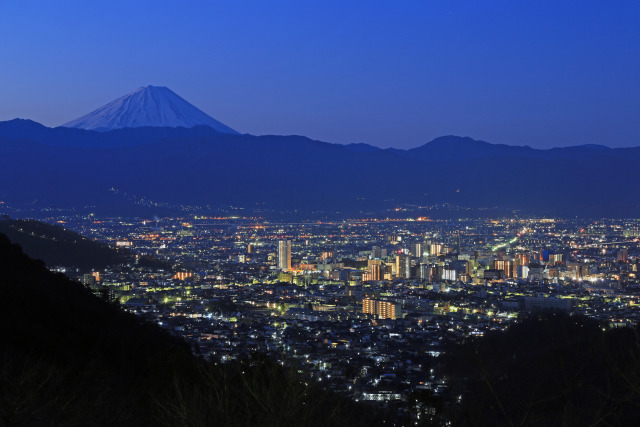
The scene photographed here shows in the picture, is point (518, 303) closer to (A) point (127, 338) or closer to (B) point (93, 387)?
(A) point (127, 338)

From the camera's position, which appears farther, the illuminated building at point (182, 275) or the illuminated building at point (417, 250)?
the illuminated building at point (417, 250)

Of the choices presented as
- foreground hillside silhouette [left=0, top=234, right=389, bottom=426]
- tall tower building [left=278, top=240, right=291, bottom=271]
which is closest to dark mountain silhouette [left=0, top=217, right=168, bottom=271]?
tall tower building [left=278, top=240, right=291, bottom=271]

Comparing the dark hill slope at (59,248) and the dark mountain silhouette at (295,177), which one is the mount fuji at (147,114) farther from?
the dark hill slope at (59,248)

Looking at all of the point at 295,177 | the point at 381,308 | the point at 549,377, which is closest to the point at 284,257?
the point at 381,308

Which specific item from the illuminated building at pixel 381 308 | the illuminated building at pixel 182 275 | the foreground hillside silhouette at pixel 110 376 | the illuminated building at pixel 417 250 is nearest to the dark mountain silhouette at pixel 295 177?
the illuminated building at pixel 417 250

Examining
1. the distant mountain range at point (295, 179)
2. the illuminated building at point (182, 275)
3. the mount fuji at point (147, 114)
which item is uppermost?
the mount fuji at point (147, 114)

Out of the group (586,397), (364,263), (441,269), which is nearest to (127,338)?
(586,397)
